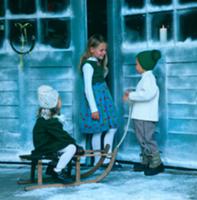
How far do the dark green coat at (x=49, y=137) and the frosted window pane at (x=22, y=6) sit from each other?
159 centimetres

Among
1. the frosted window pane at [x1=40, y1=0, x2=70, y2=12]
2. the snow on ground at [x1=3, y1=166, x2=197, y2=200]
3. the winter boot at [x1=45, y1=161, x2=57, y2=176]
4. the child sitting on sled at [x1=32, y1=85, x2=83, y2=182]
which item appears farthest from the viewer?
the frosted window pane at [x1=40, y1=0, x2=70, y2=12]

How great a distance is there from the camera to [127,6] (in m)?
6.70

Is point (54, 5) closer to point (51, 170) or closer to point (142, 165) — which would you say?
point (51, 170)

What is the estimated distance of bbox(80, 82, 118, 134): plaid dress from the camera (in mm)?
6488

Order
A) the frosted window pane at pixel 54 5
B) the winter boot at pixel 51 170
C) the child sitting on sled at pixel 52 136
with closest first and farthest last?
1. the child sitting on sled at pixel 52 136
2. the winter boot at pixel 51 170
3. the frosted window pane at pixel 54 5

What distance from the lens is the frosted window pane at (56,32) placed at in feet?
22.7

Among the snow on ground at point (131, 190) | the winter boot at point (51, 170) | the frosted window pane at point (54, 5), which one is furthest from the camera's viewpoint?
the frosted window pane at point (54, 5)

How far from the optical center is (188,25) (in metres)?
6.30

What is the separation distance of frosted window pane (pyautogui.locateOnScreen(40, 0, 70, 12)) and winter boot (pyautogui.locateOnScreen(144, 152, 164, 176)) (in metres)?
1.88

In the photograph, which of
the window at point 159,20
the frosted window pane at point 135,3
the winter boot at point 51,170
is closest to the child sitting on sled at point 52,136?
the winter boot at point 51,170

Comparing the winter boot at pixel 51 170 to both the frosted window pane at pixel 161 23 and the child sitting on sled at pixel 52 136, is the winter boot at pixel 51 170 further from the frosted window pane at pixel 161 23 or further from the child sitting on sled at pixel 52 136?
the frosted window pane at pixel 161 23

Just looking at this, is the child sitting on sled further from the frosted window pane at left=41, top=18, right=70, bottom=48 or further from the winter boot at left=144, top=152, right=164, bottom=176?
the frosted window pane at left=41, top=18, right=70, bottom=48

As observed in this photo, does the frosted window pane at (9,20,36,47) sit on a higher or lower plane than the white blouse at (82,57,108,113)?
higher

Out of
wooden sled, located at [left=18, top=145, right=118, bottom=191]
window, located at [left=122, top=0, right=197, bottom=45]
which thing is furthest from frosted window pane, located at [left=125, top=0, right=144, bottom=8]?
wooden sled, located at [left=18, top=145, right=118, bottom=191]
